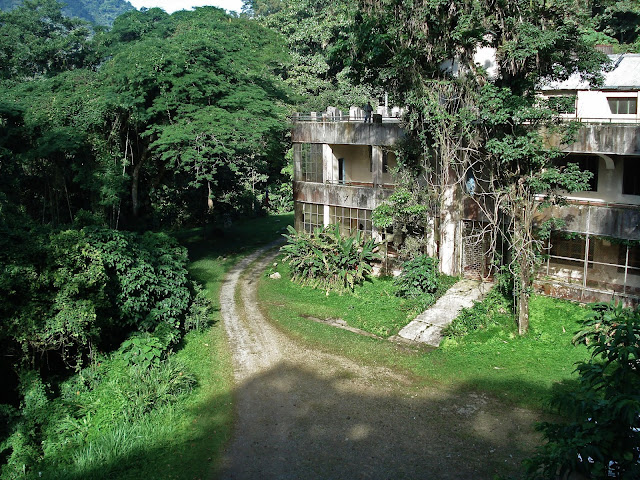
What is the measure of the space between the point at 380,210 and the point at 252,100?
8788mm

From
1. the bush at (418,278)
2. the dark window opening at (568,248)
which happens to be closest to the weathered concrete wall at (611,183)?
the dark window opening at (568,248)

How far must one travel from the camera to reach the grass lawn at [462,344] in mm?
14773

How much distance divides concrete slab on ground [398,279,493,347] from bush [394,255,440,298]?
67 cm

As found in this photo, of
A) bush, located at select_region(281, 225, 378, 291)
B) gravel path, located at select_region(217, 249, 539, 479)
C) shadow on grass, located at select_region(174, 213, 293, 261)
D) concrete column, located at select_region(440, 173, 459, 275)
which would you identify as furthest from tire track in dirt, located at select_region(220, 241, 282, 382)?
concrete column, located at select_region(440, 173, 459, 275)

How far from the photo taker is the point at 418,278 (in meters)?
20.8

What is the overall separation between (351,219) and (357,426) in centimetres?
1338

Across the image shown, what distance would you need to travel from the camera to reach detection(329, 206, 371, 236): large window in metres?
24.8

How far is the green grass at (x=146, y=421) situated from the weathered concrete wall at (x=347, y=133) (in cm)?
1081

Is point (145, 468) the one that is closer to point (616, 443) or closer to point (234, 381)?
point (234, 381)

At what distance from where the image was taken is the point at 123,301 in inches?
661

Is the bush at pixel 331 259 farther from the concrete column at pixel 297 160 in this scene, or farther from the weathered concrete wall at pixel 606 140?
the weathered concrete wall at pixel 606 140

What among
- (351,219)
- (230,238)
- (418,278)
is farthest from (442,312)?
(230,238)

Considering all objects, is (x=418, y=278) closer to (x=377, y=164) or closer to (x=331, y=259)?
(x=331, y=259)

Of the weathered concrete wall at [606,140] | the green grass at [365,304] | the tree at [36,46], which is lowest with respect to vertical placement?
the green grass at [365,304]
